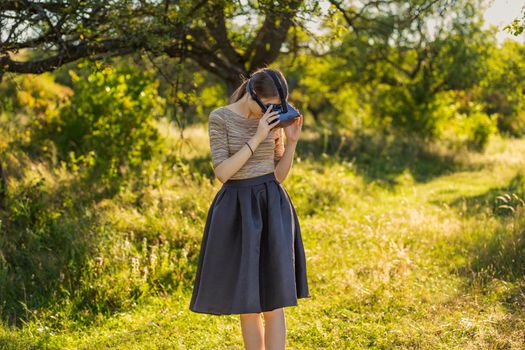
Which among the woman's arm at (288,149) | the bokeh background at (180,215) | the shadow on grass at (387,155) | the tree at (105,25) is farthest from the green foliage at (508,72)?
the woman's arm at (288,149)

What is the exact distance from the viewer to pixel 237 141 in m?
3.66

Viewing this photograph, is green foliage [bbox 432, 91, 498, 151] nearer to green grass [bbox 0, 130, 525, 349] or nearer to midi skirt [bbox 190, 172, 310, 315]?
green grass [bbox 0, 130, 525, 349]

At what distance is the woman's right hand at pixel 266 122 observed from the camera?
136 inches

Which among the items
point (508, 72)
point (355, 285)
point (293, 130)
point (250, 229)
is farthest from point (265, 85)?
point (508, 72)

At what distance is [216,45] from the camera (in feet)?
26.8

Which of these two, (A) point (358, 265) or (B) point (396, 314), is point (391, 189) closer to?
(A) point (358, 265)

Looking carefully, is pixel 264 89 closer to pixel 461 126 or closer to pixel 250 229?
pixel 250 229

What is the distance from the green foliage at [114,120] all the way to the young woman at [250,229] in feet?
17.7

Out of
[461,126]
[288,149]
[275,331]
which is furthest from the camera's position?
[461,126]

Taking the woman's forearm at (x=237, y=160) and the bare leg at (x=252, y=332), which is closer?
the woman's forearm at (x=237, y=160)

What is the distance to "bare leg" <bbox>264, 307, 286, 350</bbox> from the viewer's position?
11.9 feet

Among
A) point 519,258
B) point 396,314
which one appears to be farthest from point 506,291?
point 396,314

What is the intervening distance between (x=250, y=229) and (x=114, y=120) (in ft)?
20.3

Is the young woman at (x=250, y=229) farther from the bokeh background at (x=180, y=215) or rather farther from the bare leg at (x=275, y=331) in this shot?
the bokeh background at (x=180, y=215)
